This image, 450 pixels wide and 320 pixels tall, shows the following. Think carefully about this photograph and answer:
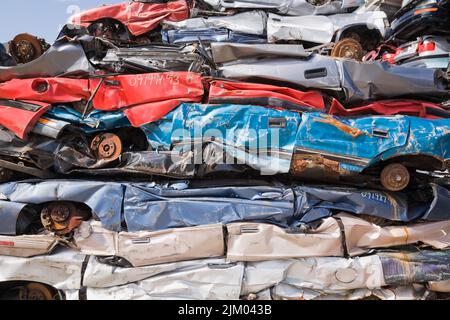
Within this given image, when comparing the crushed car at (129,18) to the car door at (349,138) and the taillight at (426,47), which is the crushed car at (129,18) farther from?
the taillight at (426,47)

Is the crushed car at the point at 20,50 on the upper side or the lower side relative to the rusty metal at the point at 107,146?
upper

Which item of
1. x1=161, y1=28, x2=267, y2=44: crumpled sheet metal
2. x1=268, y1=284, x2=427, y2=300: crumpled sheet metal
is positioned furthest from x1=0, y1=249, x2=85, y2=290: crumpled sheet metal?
x1=161, y1=28, x2=267, y2=44: crumpled sheet metal

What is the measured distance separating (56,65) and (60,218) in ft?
5.24

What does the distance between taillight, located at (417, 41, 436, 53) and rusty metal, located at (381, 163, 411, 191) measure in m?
2.06

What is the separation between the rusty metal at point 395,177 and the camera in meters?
3.34

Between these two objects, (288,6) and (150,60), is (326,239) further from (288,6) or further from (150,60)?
(288,6)

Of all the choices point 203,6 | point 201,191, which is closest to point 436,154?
point 201,191

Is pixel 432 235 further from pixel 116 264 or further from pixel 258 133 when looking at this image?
pixel 116 264

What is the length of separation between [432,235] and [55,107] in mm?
3926

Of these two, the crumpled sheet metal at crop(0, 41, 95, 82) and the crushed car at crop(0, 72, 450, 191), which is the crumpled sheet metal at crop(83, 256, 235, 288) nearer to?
the crushed car at crop(0, 72, 450, 191)

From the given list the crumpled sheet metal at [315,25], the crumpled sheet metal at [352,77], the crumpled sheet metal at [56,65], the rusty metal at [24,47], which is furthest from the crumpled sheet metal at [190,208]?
the crumpled sheet metal at [315,25]

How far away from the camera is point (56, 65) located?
365 cm

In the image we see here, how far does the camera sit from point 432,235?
3.39m

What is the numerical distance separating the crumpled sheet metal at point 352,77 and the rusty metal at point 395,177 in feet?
2.51
